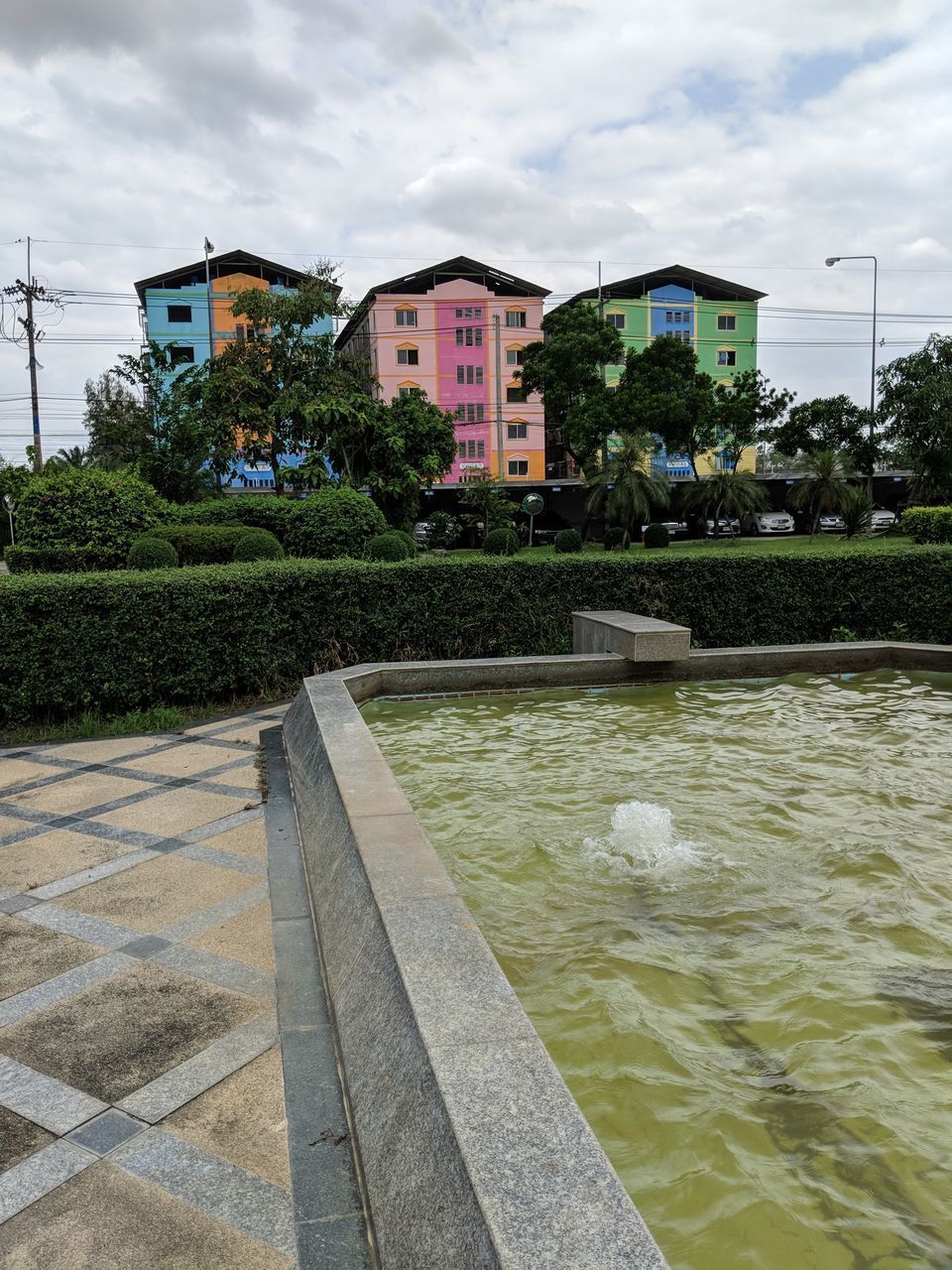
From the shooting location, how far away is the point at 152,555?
1302 cm

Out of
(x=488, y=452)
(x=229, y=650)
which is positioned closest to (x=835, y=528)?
(x=488, y=452)

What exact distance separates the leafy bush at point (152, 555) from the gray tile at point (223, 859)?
9.22 m

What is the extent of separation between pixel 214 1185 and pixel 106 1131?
394 millimetres

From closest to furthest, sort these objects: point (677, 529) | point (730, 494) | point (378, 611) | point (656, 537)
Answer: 1. point (378, 611)
2. point (656, 537)
3. point (730, 494)
4. point (677, 529)

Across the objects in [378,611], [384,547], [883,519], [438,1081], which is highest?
[883,519]

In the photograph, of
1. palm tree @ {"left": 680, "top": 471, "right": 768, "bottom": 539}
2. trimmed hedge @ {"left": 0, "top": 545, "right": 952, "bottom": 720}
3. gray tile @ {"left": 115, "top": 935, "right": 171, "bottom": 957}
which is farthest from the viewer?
palm tree @ {"left": 680, "top": 471, "right": 768, "bottom": 539}

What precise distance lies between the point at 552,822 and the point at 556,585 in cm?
511

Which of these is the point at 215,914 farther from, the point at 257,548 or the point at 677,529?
the point at 677,529

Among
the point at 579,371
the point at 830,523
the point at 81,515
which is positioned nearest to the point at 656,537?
the point at 579,371

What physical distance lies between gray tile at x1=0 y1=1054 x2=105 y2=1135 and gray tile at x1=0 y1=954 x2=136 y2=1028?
0.33m

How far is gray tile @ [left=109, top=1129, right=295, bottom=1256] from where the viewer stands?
204 centimetres

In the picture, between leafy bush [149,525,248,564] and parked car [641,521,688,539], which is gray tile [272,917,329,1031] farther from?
parked car [641,521,688,539]

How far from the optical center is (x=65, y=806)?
17.0 ft

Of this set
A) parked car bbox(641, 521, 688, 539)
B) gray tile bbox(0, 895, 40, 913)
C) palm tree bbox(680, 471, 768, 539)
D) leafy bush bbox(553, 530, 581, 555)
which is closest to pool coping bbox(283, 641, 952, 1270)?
gray tile bbox(0, 895, 40, 913)
